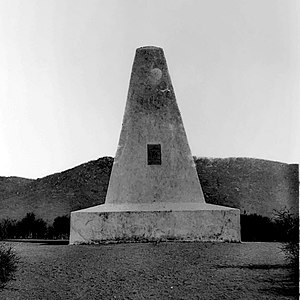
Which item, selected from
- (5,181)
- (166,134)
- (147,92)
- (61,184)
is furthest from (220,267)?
(5,181)

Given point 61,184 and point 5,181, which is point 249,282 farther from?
point 5,181

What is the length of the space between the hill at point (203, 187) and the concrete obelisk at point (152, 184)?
13.8 meters

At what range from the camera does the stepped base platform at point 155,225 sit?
27.8ft

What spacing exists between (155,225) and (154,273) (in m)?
1.97

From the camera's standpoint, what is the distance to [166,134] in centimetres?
950

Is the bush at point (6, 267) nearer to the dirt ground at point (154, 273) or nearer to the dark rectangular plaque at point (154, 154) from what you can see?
the dirt ground at point (154, 273)

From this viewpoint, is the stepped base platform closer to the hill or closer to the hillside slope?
the hillside slope

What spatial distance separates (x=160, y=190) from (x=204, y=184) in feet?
55.2

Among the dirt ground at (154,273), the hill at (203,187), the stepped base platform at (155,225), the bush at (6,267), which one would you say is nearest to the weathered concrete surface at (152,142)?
the stepped base platform at (155,225)

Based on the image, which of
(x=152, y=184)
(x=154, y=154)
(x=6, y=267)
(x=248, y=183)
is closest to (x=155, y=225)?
(x=152, y=184)

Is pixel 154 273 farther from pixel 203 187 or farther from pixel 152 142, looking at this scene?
pixel 203 187

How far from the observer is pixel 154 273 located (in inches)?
258

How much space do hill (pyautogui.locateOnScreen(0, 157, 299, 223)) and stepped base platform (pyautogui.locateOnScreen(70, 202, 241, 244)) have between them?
46.6 feet

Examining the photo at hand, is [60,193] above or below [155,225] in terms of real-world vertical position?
above
